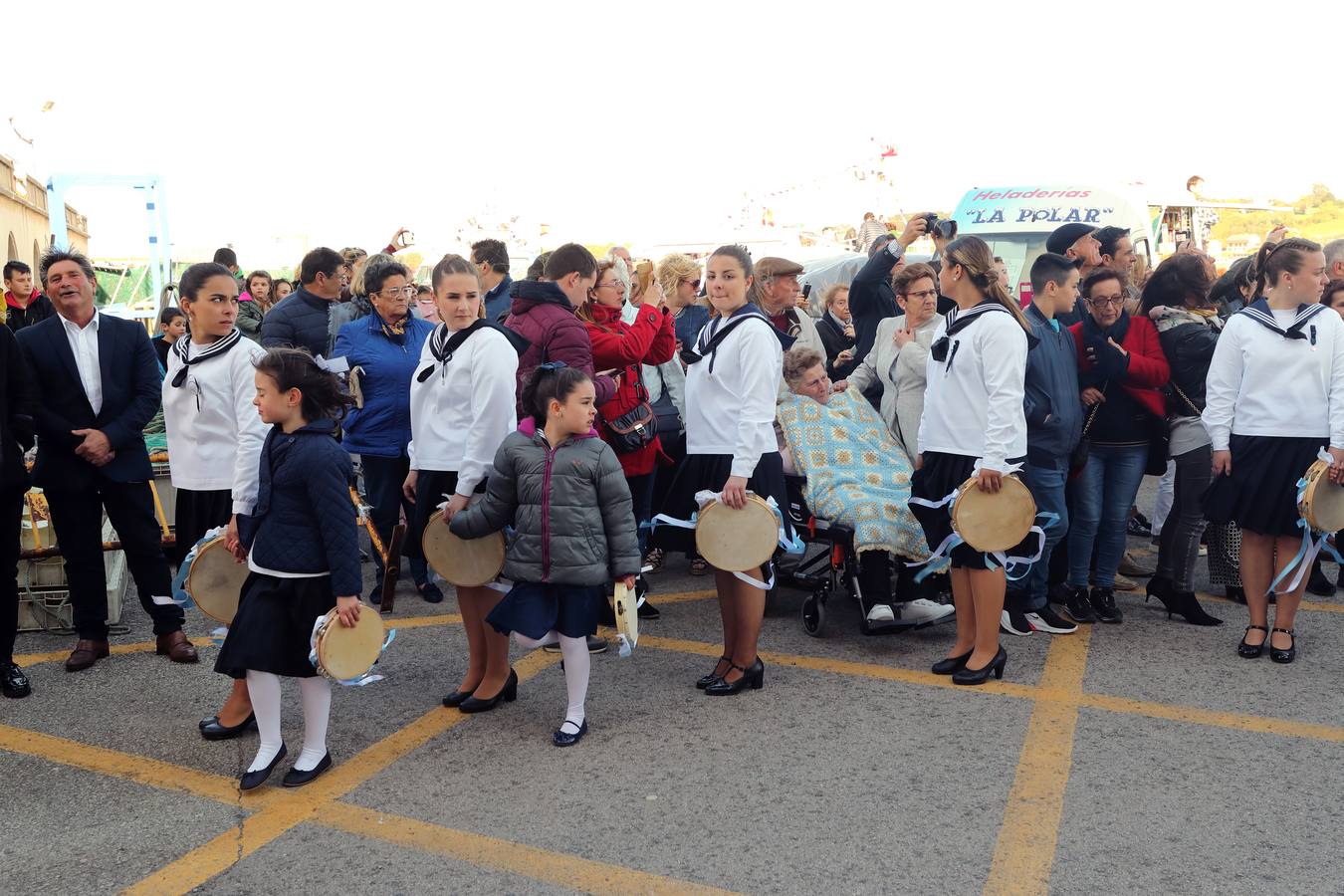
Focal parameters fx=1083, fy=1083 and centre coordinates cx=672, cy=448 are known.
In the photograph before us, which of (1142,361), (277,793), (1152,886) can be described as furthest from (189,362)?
(1142,361)

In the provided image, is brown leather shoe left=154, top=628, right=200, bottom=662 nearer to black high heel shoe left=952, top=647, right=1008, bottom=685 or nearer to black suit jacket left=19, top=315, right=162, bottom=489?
black suit jacket left=19, top=315, right=162, bottom=489

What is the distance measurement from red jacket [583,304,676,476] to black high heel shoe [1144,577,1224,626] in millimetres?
2752

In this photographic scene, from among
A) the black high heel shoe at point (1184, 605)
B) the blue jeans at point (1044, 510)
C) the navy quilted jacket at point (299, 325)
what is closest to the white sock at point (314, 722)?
the navy quilted jacket at point (299, 325)

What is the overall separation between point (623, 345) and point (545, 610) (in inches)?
58.5

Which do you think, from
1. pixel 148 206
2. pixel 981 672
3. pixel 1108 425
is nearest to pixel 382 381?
pixel 981 672

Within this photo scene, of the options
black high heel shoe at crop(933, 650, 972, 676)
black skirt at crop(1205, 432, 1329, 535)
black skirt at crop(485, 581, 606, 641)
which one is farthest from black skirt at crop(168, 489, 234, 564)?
black skirt at crop(1205, 432, 1329, 535)

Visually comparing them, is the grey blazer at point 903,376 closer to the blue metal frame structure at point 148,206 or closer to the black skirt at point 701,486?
the black skirt at point 701,486

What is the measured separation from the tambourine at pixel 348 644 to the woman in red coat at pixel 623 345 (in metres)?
1.79

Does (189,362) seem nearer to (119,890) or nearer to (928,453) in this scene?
(119,890)

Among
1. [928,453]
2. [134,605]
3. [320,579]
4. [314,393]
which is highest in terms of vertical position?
[314,393]

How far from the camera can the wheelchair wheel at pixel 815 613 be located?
5.38m

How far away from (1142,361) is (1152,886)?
3161 millimetres

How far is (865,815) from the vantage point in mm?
3416

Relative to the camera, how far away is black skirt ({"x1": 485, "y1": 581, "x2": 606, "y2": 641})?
13.1 feet
